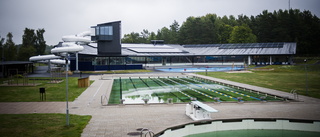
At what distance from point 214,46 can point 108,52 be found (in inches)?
1613

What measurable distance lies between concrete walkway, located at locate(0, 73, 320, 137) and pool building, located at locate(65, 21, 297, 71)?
119ft

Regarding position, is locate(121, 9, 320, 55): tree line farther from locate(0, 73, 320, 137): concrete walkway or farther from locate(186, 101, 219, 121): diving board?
locate(186, 101, 219, 121): diving board

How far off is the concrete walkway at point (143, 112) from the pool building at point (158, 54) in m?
36.2

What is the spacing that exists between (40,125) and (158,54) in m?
62.2

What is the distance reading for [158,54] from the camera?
76000 millimetres

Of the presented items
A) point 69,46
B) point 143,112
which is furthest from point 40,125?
point 143,112

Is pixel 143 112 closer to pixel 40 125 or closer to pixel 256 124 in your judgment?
pixel 40 125

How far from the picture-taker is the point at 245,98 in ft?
80.5

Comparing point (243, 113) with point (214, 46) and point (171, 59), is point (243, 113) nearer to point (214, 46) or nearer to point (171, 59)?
point (171, 59)

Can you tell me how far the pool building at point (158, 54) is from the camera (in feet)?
190

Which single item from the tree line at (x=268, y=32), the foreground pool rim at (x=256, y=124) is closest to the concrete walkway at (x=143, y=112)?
A: the foreground pool rim at (x=256, y=124)

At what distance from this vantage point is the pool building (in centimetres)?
5794

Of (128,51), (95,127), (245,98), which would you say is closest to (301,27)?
(128,51)

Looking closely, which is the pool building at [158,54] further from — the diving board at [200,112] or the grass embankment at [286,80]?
the diving board at [200,112]
